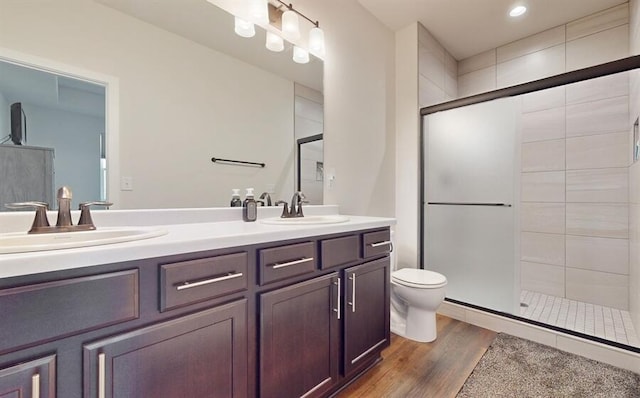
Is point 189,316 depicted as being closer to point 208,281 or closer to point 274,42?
point 208,281

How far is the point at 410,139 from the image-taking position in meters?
2.61

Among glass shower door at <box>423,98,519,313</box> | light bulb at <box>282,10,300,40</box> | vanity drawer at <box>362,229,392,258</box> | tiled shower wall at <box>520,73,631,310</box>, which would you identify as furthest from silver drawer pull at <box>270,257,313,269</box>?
tiled shower wall at <box>520,73,631,310</box>

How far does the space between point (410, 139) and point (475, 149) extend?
54 centimetres

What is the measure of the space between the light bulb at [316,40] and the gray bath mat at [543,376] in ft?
7.09

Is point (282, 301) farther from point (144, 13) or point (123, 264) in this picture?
point (144, 13)

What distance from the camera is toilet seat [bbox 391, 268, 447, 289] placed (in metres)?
1.89

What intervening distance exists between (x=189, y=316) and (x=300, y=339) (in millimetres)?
496

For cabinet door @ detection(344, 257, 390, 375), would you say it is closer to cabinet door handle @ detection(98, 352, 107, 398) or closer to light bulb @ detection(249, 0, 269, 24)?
cabinet door handle @ detection(98, 352, 107, 398)

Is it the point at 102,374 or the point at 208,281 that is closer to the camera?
the point at 102,374

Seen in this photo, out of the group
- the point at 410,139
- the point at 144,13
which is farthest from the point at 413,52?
the point at 144,13

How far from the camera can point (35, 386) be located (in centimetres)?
64

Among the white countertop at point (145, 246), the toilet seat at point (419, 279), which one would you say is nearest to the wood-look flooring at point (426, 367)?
the toilet seat at point (419, 279)

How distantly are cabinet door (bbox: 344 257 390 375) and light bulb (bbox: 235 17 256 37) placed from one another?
4.56 ft

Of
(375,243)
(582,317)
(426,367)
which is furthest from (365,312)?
(582,317)
